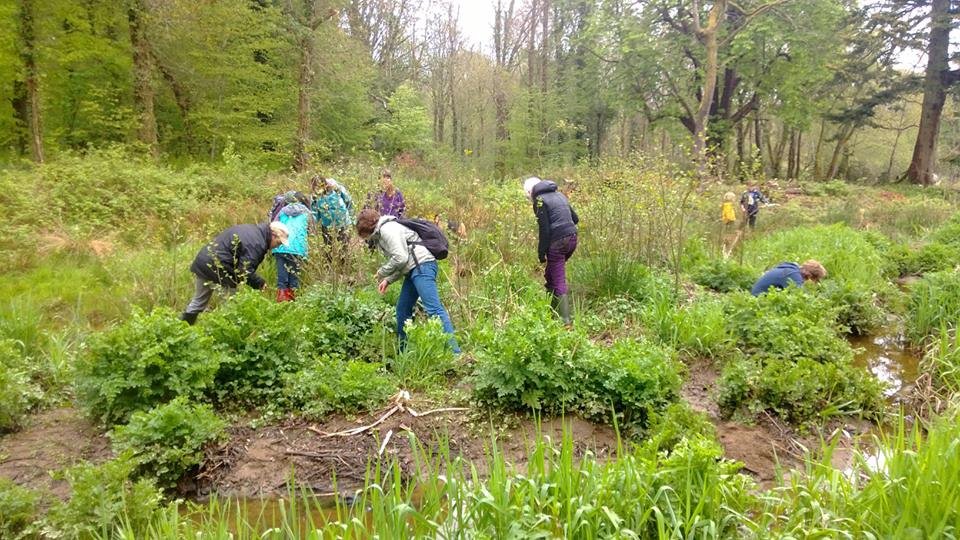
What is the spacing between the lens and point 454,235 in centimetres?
685

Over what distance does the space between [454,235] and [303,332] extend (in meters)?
2.28

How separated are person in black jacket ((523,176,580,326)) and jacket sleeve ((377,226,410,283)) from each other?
1.70 meters

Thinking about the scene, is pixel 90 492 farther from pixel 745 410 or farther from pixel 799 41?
pixel 799 41

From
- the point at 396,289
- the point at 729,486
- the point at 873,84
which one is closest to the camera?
the point at 729,486

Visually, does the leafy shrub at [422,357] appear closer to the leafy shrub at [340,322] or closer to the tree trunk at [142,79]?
the leafy shrub at [340,322]

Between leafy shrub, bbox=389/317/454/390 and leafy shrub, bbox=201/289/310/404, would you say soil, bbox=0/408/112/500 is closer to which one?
leafy shrub, bbox=201/289/310/404

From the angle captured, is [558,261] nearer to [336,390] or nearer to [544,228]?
[544,228]

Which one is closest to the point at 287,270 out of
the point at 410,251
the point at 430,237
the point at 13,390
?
the point at 410,251

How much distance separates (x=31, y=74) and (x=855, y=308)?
597 inches

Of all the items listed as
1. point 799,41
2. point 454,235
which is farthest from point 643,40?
point 454,235

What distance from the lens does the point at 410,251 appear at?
5352 mm

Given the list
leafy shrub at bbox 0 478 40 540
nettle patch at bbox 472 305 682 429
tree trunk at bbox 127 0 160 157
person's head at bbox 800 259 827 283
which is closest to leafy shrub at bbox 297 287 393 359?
nettle patch at bbox 472 305 682 429

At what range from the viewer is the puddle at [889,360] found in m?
5.40

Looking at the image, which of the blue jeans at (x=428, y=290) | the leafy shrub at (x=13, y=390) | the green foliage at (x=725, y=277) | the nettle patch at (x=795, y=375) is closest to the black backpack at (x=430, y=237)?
the blue jeans at (x=428, y=290)
